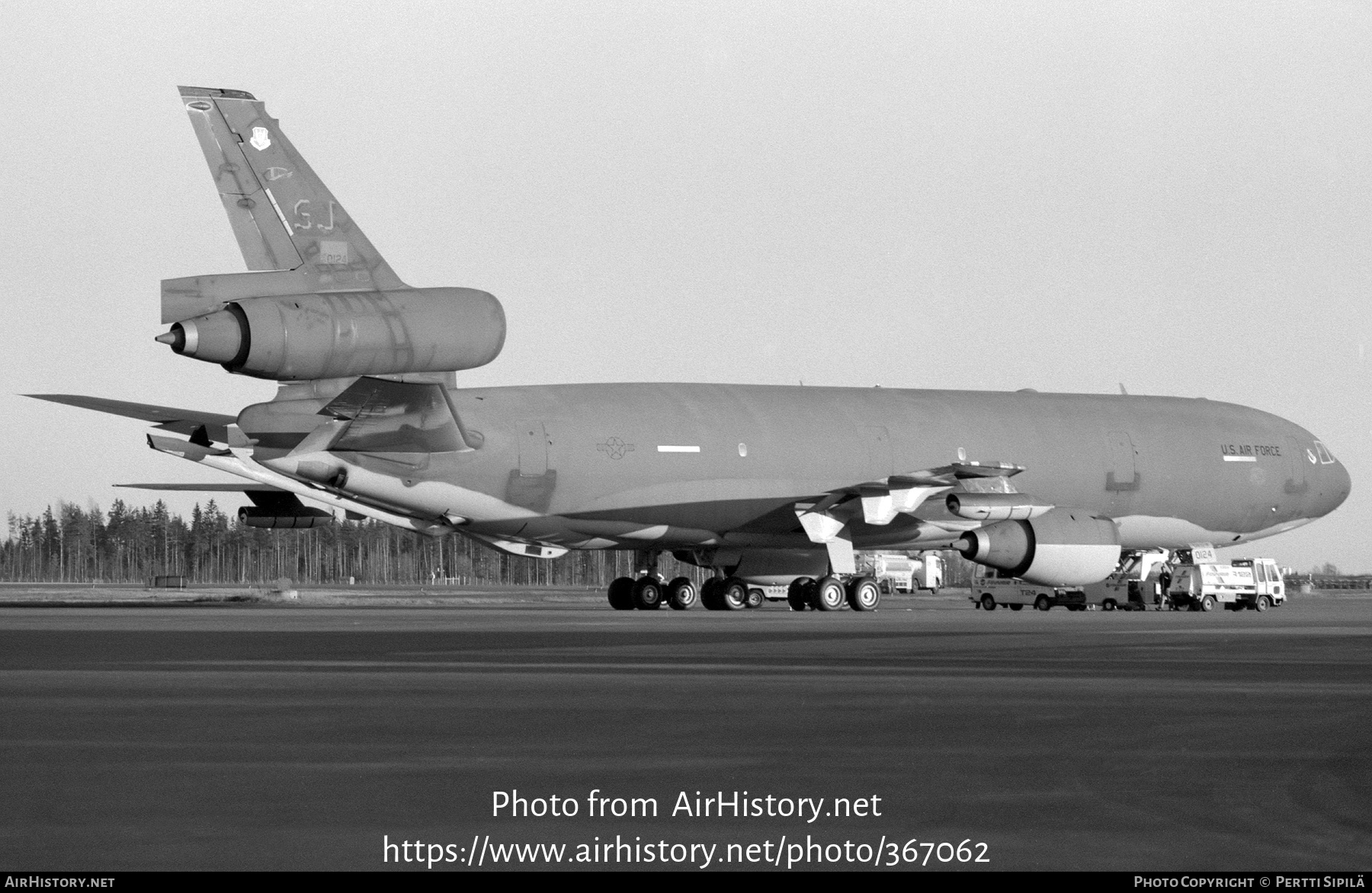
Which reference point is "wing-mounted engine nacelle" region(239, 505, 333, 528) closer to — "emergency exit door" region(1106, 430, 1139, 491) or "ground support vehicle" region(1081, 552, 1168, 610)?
"emergency exit door" region(1106, 430, 1139, 491)

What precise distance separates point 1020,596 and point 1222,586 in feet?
18.5

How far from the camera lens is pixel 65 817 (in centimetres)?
696

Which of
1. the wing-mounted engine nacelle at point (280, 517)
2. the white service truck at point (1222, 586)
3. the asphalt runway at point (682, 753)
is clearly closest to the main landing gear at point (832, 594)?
the wing-mounted engine nacelle at point (280, 517)

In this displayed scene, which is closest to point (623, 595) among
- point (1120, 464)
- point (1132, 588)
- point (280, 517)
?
point (280, 517)

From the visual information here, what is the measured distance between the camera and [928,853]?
6301 mm

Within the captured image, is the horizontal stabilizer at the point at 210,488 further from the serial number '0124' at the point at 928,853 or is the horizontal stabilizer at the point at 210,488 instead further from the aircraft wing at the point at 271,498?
the serial number '0124' at the point at 928,853

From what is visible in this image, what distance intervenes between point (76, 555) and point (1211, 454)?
15126 centimetres

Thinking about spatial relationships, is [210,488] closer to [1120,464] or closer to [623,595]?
[623,595]

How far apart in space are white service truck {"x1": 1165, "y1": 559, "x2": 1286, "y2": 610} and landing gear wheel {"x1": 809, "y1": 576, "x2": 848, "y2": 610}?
606 inches

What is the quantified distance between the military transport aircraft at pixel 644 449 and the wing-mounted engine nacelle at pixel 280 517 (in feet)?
0.20

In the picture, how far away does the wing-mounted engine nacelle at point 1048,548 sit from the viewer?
3597 centimetres

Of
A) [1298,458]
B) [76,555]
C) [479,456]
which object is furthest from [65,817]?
[76,555]

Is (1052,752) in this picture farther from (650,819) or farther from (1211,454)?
(1211,454)

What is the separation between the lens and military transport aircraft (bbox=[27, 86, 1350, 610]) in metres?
26.5
